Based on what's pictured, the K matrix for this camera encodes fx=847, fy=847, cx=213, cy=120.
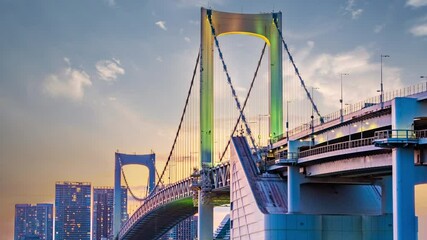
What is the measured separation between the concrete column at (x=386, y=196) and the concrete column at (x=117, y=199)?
7562 cm

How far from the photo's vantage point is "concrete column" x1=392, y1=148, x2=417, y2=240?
110 feet

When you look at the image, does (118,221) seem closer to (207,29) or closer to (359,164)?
(207,29)

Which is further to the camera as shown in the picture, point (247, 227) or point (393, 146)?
point (247, 227)

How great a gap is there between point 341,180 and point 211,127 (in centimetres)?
2235

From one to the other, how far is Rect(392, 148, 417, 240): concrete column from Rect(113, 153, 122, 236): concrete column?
282ft

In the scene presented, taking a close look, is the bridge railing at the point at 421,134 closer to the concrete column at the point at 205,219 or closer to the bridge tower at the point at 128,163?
the concrete column at the point at 205,219

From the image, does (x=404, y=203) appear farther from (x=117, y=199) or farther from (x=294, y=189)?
(x=117, y=199)

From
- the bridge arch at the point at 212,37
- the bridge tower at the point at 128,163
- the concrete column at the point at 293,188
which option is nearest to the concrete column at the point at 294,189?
the concrete column at the point at 293,188

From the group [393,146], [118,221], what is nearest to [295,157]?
[393,146]

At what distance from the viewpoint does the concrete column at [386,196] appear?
146 ft

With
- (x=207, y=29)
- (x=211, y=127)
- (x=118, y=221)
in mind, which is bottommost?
(x=118, y=221)

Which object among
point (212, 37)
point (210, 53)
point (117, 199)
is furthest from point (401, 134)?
point (117, 199)

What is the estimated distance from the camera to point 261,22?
210 feet

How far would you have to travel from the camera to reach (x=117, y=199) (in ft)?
411
